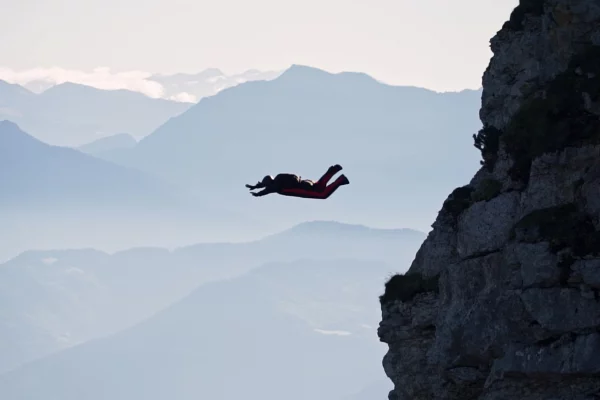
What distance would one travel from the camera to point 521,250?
1521 inches

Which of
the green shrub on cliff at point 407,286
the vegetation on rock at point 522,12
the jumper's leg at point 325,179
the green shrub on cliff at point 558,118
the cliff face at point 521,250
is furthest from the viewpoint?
the green shrub on cliff at point 407,286

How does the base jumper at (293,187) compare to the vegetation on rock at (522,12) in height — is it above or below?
below

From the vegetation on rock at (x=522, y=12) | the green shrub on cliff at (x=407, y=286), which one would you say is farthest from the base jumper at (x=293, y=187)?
the vegetation on rock at (x=522, y=12)

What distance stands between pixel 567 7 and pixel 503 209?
7.21 metres

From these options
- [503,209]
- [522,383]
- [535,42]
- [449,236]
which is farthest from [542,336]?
[535,42]

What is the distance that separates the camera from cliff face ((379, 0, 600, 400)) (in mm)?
36812

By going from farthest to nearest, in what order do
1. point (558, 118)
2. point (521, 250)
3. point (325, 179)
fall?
1. point (325, 179)
2. point (558, 118)
3. point (521, 250)

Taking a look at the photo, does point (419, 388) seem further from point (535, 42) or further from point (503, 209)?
point (535, 42)

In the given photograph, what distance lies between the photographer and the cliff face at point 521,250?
1449 inches

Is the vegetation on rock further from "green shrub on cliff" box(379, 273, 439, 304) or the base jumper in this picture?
"green shrub on cliff" box(379, 273, 439, 304)

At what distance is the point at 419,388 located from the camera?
44.0m

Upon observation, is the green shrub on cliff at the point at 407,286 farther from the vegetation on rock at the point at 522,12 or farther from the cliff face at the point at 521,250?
the vegetation on rock at the point at 522,12

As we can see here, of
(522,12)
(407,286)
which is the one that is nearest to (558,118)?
(522,12)

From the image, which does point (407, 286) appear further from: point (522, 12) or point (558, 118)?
point (522, 12)
